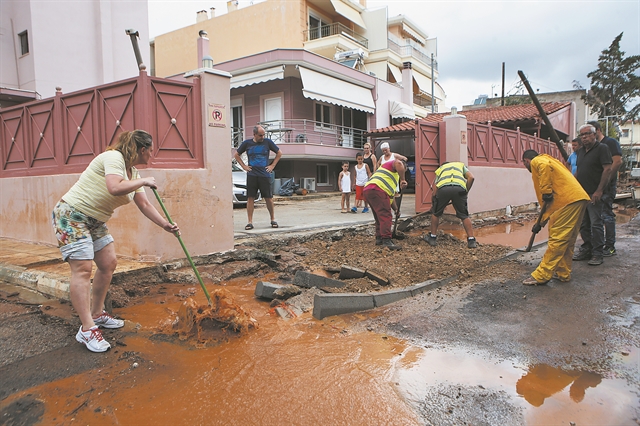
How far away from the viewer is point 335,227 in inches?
297

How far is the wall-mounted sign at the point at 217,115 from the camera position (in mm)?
5519

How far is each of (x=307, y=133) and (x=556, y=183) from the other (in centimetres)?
1413

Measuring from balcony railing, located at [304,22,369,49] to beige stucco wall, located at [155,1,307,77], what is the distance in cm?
101

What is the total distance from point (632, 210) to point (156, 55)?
25.9m

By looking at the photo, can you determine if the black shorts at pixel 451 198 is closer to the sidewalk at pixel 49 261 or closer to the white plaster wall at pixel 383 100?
the sidewalk at pixel 49 261

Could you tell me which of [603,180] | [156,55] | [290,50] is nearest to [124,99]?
[603,180]

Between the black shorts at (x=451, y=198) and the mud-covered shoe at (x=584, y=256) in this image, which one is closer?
the mud-covered shoe at (x=584, y=256)

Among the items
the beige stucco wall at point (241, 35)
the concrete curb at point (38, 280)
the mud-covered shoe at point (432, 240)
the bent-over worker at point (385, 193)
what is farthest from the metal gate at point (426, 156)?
the beige stucco wall at point (241, 35)

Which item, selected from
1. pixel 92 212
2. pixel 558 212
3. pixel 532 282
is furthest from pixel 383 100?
pixel 92 212

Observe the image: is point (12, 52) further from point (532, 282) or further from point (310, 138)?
point (532, 282)

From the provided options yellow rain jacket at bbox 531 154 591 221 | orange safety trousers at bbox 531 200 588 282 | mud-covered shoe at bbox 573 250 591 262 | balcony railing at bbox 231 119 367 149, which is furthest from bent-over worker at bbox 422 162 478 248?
balcony railing at bbox 231 119 367 149

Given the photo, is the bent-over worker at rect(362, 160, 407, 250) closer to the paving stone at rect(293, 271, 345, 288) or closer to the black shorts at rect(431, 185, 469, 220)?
the black shorts at rect(431, 185, 469, 220)

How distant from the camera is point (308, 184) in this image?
18.5 meters

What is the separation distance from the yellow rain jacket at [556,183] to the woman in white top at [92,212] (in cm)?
408
